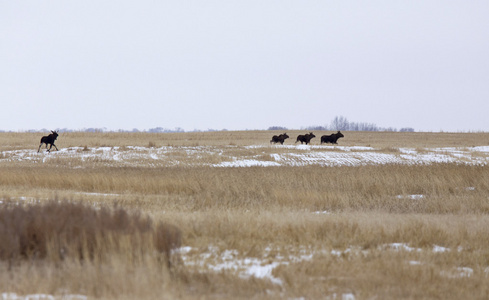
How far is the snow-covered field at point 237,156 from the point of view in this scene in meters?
31.1

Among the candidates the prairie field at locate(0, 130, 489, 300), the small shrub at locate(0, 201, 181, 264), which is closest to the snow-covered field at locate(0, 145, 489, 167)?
the prairie field at locate(0, 130, 489, 300)

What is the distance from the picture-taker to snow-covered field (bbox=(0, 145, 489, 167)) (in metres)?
31.1

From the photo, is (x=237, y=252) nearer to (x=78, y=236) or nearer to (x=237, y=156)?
(x=78, y=236)

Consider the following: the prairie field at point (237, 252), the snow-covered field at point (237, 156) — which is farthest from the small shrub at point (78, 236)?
the snow-covered field at point (237, 156)

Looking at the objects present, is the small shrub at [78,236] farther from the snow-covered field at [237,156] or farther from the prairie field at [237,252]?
the snow-covered field at [237,156]

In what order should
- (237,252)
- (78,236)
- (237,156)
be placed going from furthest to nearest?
(237,156)
(237,252)
(78,236)

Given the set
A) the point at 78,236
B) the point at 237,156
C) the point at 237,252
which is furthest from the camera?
the point at 237,156

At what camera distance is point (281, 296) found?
21.7ft

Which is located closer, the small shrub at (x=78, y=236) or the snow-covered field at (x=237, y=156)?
the small shrub at (x=78, y=236)

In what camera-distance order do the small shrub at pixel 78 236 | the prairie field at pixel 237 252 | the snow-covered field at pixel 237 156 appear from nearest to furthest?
the prairie field at pixel 237 252
the small shrub at pixel 78 236
the snow-covered field at pixel 237 156

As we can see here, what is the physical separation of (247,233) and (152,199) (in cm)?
673

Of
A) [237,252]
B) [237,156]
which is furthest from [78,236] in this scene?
[237,156]

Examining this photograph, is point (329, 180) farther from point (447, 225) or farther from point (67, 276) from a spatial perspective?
point (67, 276)

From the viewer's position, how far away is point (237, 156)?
34.1m
